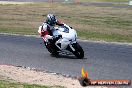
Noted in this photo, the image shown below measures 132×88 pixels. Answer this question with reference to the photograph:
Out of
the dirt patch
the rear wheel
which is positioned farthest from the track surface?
the dirt patch

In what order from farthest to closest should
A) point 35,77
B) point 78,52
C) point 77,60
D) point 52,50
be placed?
point 52,50, point 78,52, point 77,60, point 35,77

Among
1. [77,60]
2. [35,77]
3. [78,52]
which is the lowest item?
[77,60]

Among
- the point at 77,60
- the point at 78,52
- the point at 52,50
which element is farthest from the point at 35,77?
the point at 52,50

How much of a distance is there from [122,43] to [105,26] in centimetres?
936

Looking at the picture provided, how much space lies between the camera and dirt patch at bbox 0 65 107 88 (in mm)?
11594

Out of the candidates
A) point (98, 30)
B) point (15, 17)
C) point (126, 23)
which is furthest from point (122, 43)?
point (15, 17)

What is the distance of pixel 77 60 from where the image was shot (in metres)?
15.8

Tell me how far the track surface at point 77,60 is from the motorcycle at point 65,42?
0.27 metres

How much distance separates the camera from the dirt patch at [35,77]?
11.6 metres

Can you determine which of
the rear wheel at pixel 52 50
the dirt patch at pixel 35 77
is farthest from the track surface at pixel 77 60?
the dirt patch at pixel 35 77

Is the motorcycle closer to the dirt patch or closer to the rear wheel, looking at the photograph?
the rear wheel

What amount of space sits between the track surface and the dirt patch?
0.76 m

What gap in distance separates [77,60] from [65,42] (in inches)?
35.9

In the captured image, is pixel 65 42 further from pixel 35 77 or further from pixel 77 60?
pixel 35 77
